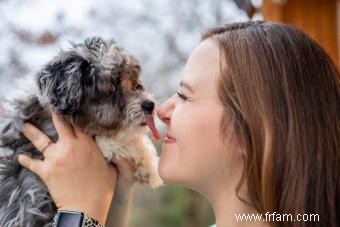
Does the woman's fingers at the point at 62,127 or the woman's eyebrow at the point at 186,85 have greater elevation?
the woman's eyebrow at the point at 186,85

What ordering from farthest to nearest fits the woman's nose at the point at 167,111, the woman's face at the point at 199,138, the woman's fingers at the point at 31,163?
the woman's fingers at the point at 31,163
the woman's nose at the point at 167,111
the woman's face at the point at 199,138

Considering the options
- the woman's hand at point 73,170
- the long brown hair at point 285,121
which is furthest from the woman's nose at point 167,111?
the woman's hand at point 73,170

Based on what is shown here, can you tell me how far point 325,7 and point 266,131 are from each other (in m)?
2.40

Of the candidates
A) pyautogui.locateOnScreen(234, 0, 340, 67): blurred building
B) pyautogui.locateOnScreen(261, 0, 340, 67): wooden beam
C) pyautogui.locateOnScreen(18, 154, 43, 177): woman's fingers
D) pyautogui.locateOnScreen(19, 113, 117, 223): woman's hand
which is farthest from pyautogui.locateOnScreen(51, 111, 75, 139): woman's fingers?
pyautogui.locateOnScreen(261, 0, 340, 67): wooden beam

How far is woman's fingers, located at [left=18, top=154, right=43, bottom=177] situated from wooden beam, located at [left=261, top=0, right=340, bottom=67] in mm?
2065

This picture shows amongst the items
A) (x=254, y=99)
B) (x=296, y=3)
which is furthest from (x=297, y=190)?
(x=296, y=3)

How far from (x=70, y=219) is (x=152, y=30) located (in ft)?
19.1

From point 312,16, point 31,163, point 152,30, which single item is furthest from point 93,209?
point 152,30

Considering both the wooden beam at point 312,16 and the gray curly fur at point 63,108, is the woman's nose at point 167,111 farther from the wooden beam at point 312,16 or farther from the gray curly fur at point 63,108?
the wooden beam at point 312,16

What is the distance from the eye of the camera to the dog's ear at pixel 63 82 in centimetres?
214

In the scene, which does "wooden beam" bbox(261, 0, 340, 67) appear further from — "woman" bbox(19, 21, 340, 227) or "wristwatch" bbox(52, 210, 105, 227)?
"wristwatch" bbox(52, 210, 105, 227)

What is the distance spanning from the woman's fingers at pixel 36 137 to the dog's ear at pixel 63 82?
12 centimetres

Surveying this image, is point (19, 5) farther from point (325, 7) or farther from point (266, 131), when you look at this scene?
point (266, 131)

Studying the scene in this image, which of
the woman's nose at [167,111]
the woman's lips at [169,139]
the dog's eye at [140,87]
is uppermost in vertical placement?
the woman's nose at [167,111]
